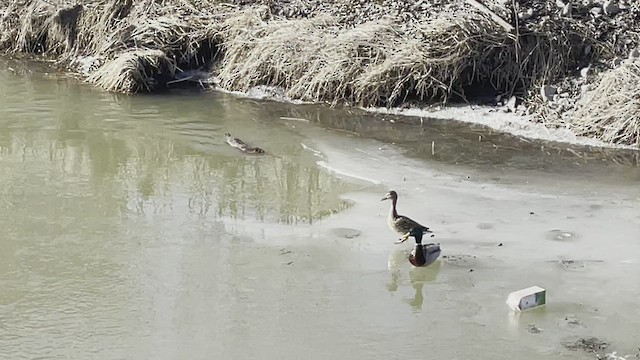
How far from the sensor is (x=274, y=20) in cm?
1073

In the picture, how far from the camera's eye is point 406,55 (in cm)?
931

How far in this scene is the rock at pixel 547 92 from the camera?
8.90 meters

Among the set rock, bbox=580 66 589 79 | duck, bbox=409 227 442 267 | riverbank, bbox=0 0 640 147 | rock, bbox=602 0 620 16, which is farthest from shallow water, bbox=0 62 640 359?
rock, bbox=602 0 620 16

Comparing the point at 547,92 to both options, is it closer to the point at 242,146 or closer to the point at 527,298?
the point at 242,146

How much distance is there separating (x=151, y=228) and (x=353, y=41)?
4.24 metres

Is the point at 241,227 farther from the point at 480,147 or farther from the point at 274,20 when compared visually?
the point at 274,20

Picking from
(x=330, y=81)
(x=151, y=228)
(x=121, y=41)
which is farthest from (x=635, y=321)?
(x=121, y=41)

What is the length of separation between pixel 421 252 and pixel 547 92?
409 cm

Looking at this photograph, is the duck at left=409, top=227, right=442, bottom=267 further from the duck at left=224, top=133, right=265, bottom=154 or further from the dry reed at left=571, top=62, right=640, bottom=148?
the dry reed at left=571, top=62, right=640, bottom=148

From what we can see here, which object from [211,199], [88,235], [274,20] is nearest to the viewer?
[88,235]

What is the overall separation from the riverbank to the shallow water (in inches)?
23.0

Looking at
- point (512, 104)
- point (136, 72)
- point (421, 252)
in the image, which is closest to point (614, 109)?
point (512, 104)

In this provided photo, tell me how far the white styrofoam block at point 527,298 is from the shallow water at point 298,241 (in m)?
0.07

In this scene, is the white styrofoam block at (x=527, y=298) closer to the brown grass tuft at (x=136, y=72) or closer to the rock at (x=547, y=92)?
the rock at (x=547, y=92)
